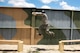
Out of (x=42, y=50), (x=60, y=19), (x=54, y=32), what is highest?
(x=60, y=19)

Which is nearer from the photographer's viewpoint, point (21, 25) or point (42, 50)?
point (42, 50)

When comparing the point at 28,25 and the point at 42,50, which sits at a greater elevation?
the point at 28,25

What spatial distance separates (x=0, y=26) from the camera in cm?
1087

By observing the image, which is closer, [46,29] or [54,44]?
[46,29]

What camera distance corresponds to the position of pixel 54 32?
36.8 feet

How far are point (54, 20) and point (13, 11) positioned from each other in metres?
2.20

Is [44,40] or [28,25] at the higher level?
[28,25]

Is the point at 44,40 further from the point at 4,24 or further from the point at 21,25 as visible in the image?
the point at 4,24

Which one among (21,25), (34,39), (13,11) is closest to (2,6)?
(13,11)

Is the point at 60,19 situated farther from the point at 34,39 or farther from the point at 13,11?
the point at 13,11

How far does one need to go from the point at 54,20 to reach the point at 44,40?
119 centimetres

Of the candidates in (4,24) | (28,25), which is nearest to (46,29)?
(28,25)

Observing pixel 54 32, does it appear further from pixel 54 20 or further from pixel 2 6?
pixel 2 6

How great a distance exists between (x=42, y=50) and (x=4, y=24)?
8.74ft
